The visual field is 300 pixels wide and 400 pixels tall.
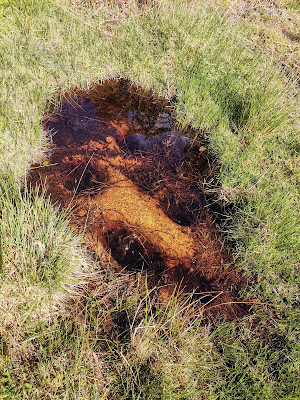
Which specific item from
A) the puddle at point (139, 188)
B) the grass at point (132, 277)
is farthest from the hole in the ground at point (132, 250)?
the grass at point (132, 277)

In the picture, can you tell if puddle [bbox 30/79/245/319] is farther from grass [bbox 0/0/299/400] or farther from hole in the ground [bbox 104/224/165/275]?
grass [bbox 0/0/299/400]

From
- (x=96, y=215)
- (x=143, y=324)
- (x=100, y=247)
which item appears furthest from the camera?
(x=96, y=215)

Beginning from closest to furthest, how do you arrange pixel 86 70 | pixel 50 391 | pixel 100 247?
pixel 50 391, pixel 100 247, pixel 86 70

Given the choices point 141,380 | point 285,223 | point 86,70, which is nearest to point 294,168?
point 285,223

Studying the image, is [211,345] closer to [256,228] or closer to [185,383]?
[185,383]

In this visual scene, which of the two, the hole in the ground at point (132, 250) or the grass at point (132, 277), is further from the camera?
the hole in the ground at point (132, 250)

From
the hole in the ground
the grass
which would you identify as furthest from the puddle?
the grass

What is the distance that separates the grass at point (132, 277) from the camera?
5.00 ft

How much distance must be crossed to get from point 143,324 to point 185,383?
387 mm

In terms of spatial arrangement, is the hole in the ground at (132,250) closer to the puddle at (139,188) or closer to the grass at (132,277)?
the puddle at (139,188)

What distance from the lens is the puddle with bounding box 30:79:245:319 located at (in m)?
2.10

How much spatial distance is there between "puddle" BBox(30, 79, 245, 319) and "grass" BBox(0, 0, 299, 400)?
0.16m

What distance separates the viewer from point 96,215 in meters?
2.27

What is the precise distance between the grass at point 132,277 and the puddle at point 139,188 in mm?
158
